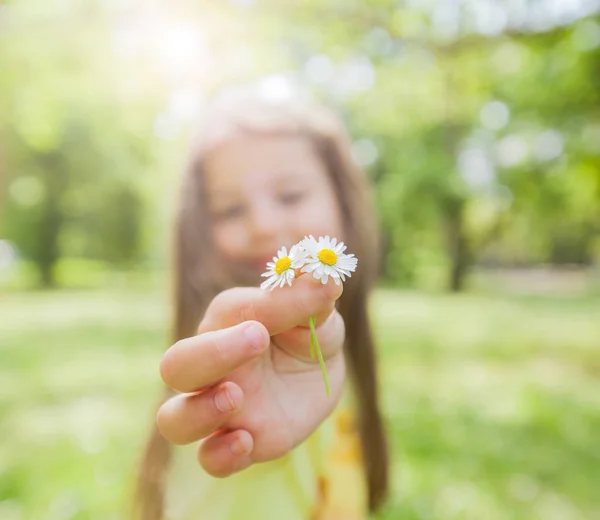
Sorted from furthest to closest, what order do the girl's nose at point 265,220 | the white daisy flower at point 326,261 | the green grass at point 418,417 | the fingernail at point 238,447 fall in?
the green grass at point 418,417 → the girl's nose at point 265,220 → the fingernail at point 238,447 → the white daisy flower at point 326,261

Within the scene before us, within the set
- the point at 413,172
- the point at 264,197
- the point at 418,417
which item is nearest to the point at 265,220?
the point at 264,197

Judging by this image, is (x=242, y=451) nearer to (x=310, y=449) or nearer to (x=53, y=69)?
(x=310, y=449)

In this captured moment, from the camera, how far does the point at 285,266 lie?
1.42 feet

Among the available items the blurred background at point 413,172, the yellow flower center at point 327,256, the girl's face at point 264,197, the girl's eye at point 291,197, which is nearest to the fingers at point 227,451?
the yellow flower center at point 327,256

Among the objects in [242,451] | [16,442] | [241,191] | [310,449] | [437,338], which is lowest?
[437,338]

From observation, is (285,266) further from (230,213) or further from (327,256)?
(230,213)

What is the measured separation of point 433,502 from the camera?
216 centimetres

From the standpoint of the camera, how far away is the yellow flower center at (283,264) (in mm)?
429

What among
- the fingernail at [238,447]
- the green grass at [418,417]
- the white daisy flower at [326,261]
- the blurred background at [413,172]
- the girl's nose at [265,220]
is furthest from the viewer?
the blurred background at [413,172]

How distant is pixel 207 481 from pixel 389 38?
3.12 meters

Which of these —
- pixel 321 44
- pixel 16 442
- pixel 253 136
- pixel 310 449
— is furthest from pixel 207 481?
pixel 321 44

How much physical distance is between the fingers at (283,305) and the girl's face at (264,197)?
1.34 ft

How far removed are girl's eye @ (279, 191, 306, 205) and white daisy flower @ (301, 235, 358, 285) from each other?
555mm

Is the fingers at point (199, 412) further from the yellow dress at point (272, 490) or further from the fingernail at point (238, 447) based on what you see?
the yellow dress at point (272, 490)
